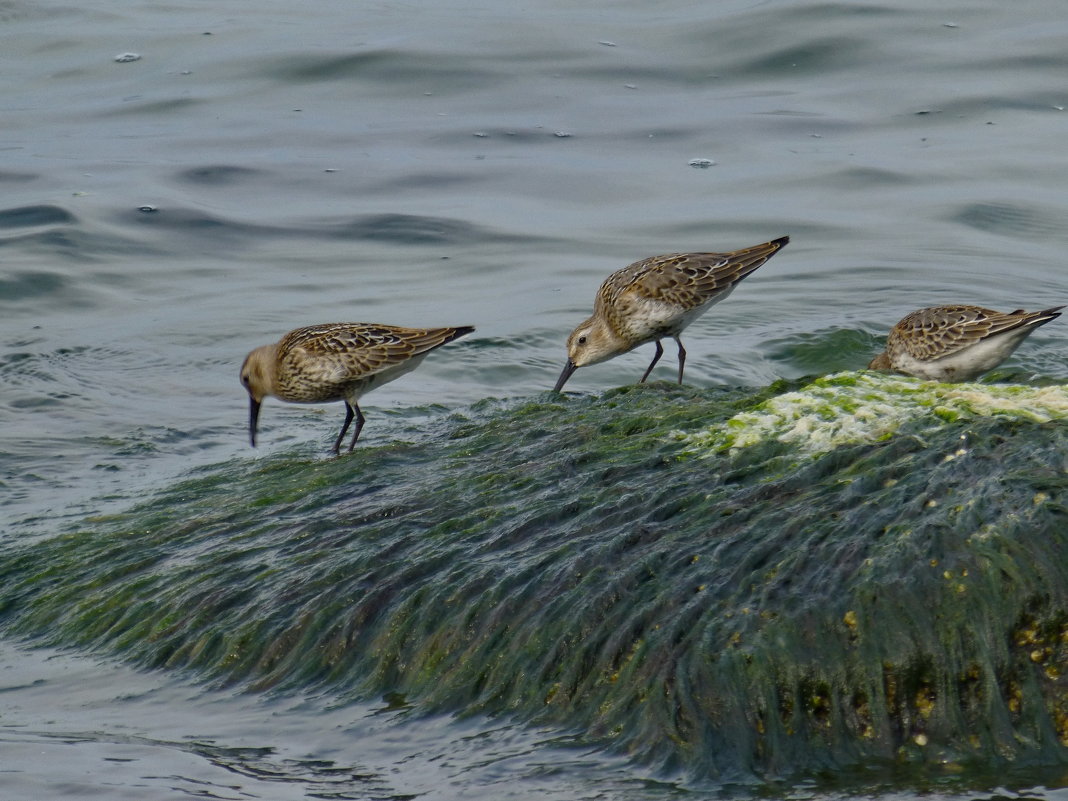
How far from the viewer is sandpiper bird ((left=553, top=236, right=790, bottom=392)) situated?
28.9 ft

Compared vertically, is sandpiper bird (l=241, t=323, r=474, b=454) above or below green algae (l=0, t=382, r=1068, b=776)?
below

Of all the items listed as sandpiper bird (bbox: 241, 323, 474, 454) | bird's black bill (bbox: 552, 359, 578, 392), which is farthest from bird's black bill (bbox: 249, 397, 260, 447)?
bird's black bill (bbox: 552, 359, 578, 392)

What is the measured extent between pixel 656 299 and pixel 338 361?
7.05 ft

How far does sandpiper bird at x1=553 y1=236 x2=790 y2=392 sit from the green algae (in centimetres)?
320

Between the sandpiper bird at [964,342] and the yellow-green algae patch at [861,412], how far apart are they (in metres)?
1.67

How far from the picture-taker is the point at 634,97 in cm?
1680

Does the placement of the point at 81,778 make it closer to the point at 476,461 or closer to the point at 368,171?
the point at 476,461

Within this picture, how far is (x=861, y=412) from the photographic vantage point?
4.75m

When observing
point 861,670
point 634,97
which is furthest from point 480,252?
point 861,670

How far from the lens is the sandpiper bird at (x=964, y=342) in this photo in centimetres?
673

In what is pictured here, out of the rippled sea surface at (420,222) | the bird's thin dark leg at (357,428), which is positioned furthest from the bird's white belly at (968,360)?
the bird's thin dark leg at (357,428)

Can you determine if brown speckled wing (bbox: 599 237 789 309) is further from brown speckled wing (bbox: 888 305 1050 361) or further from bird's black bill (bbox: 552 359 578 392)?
brown speckled wing (bbox: 888 305 1050 361)

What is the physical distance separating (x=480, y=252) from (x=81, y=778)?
9.18 m

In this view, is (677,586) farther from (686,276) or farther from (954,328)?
(686,276)
